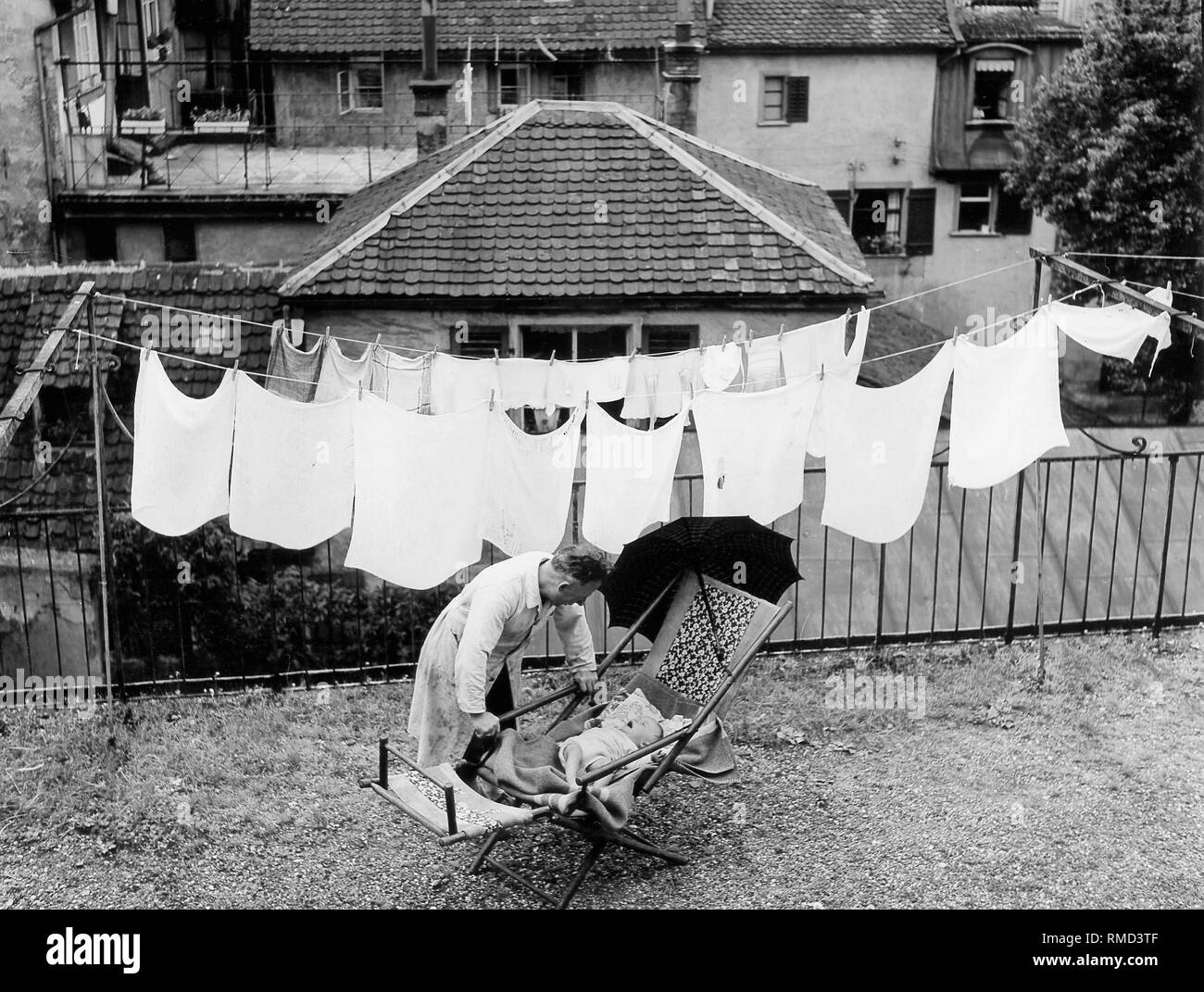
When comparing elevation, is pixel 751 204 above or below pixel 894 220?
above

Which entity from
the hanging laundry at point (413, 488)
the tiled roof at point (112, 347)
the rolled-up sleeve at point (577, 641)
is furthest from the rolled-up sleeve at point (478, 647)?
the tiled roof at point (112, 347)

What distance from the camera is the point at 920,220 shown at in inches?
1055

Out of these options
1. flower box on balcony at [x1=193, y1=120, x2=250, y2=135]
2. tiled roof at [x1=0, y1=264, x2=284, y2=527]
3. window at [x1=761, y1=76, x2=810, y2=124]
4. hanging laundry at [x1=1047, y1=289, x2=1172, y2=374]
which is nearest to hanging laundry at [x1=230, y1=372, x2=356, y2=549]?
hanging laundry at [x1=1047, y1=289, x2=1172, y2=374]

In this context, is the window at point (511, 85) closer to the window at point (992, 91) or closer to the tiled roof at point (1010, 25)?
the tiled roof at point (1010, 25)

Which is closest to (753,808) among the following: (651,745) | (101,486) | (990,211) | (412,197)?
(651,745)

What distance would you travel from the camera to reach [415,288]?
13.7m

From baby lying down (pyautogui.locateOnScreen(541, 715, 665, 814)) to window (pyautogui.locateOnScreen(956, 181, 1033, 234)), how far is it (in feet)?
75.1

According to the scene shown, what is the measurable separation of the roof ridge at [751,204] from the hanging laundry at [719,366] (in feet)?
11.6

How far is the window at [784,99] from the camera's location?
1006 inches

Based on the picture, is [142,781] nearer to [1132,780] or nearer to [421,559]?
[421,559]

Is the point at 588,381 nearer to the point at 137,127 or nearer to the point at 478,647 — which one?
the point at 478,647

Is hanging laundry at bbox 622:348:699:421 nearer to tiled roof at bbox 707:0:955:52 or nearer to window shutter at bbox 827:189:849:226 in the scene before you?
tiled roof at bbox 707:0:955:52

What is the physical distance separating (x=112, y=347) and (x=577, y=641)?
1047cm

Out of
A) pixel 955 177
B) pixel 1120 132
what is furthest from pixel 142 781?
pixel 955 177
